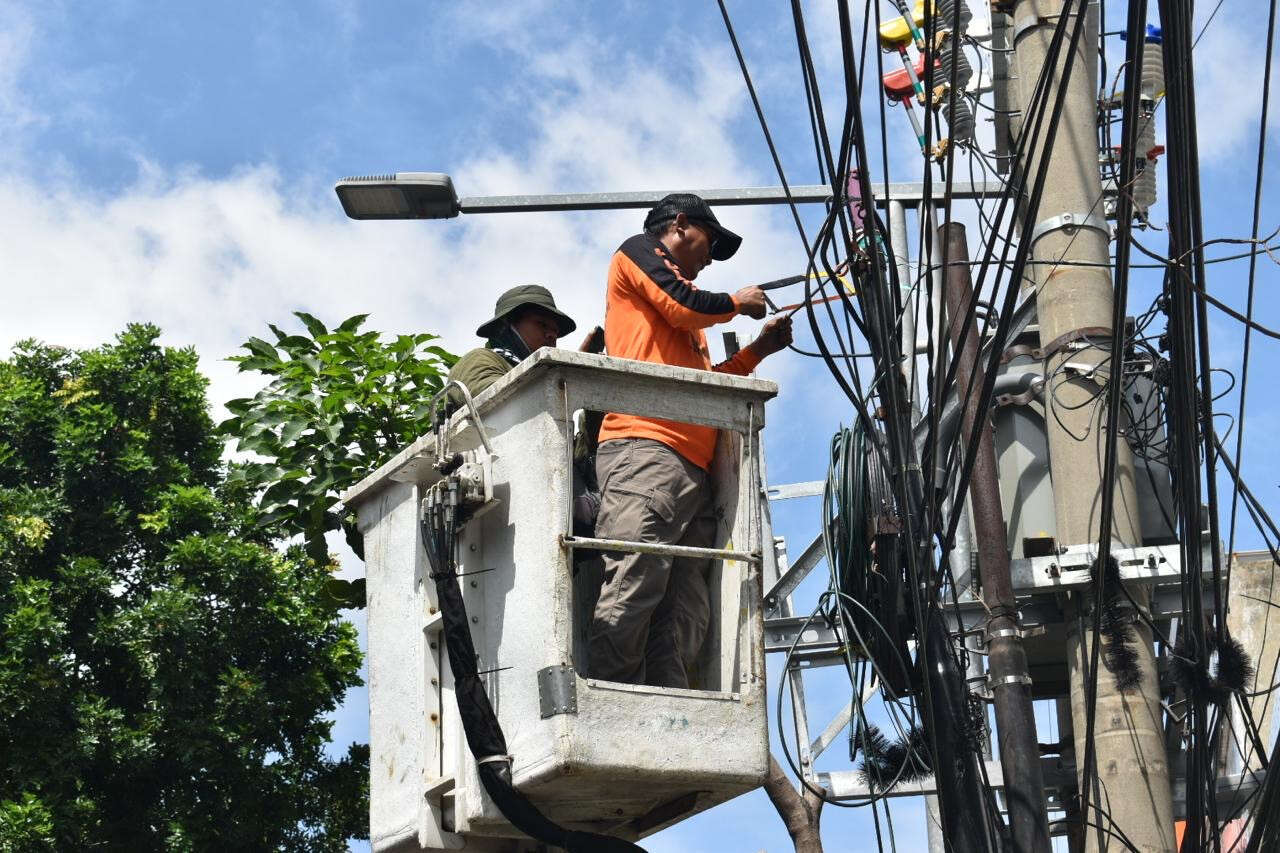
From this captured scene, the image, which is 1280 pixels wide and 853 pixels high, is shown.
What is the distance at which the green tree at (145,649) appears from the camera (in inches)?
457

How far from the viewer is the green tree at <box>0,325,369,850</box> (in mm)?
11617

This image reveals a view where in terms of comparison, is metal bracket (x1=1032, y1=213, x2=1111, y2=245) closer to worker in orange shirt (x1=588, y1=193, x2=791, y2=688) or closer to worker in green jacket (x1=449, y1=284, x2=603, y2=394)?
worker in orange shirt (x1=588, y1=193, x2=791, y2=688)

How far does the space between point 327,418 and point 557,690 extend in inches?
115

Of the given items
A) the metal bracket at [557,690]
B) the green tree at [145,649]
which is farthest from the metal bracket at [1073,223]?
the green tree at [145,649]

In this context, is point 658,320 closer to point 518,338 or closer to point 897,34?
point 518,338

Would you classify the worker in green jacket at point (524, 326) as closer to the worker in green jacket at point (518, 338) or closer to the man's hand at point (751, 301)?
the worker in green jacket at point (518, 338)

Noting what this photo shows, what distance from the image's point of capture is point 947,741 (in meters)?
7.17

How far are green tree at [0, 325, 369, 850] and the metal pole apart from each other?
488 centimetres

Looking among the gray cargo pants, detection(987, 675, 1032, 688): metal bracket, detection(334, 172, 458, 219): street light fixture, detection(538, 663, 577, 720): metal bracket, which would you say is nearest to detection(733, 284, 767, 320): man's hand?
the gray cargo pants

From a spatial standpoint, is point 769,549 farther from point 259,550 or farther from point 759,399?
point 759,399

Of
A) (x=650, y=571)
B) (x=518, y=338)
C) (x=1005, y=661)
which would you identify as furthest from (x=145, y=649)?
(x=650, y=571)

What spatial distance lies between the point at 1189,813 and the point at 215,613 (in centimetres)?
727

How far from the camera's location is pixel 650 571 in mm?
6062

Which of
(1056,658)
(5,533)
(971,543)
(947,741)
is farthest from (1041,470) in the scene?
(5,533)
